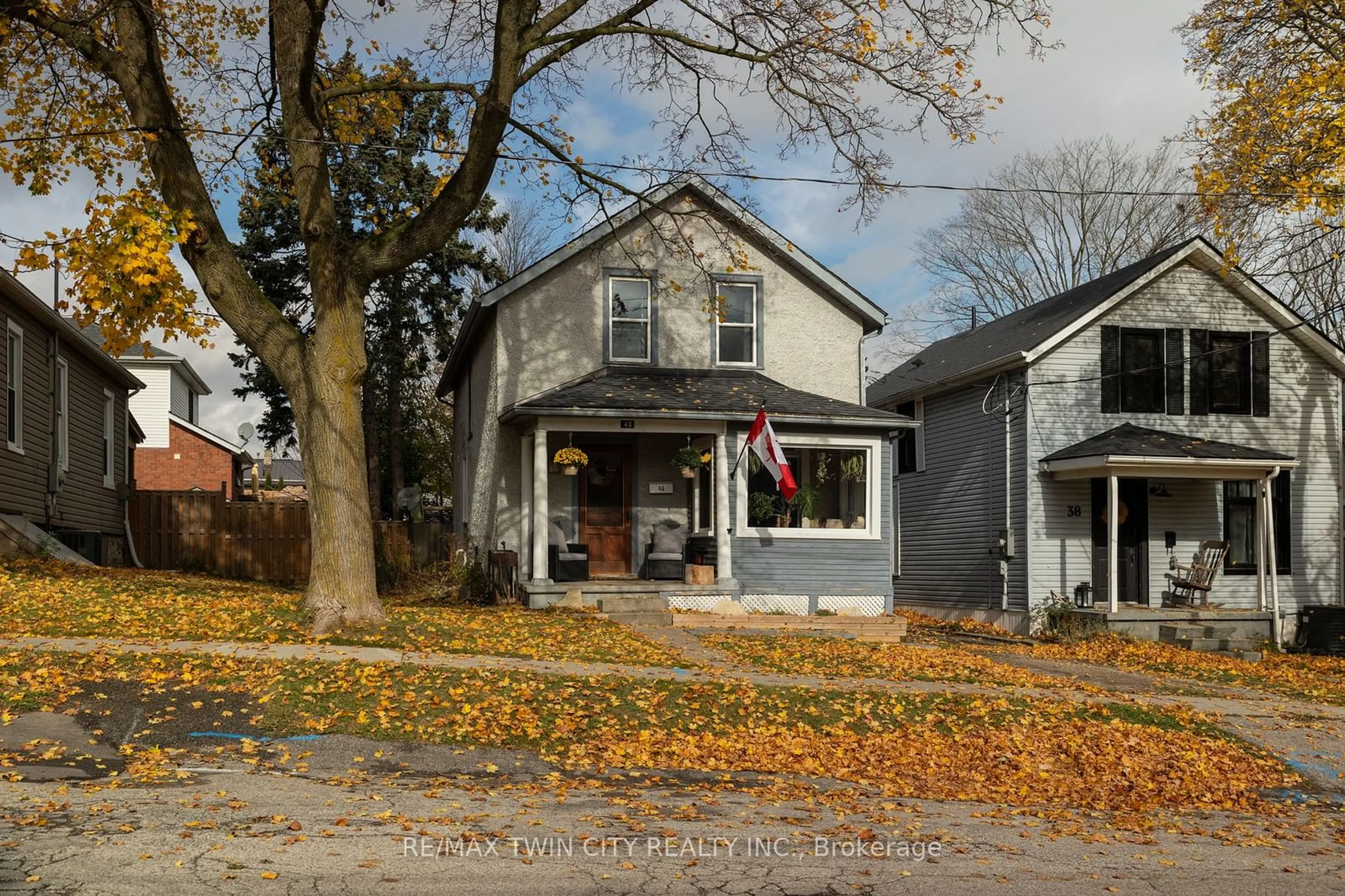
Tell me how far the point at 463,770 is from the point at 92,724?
9.57 ft

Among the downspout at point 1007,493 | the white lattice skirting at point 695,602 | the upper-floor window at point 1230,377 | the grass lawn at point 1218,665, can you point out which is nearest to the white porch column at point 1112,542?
the grass lawn at point 1218,665

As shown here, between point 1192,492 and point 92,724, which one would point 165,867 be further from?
point 1192,492

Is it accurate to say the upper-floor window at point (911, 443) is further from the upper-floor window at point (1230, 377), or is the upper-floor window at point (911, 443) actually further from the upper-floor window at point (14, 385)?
the upper-floor window at point (14, 385)

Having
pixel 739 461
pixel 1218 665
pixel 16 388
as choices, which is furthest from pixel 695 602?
pixel 16 388

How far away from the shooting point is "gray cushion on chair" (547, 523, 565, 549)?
19.7m

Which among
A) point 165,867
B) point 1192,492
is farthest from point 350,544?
point 1192,492

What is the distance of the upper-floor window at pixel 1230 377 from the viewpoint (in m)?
23.4

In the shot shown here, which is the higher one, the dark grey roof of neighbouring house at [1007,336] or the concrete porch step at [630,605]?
the dark grey roof of neighbouring house at [1007,336]

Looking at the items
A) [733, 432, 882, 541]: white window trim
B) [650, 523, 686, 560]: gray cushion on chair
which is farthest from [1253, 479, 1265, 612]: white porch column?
[650, 523, 686, 560]: gray cushion on chair

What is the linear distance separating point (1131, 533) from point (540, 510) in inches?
461

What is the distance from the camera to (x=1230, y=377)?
23.5 meters

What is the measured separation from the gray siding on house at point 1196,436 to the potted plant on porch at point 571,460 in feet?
28.9

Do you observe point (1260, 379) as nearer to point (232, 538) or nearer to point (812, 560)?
point (812, 560)

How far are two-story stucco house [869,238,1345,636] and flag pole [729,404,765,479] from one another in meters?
6.16
